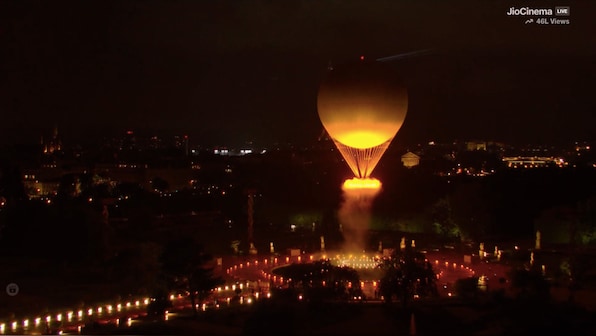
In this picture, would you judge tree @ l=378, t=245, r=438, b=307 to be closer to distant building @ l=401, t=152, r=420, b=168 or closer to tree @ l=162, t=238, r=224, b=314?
tree @ l=162, t=238, r=224, b=314

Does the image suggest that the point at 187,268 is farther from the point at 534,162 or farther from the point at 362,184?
the point at 534,162

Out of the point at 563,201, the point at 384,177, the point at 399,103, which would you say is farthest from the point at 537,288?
the point at 384,177

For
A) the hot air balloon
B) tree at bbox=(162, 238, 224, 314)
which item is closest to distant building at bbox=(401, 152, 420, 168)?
the hot air balloon

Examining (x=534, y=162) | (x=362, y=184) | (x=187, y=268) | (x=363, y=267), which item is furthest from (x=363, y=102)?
(x=534, y=162)

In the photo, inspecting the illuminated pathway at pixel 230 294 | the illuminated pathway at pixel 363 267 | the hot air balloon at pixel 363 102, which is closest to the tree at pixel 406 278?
the illuminated pathway at pixel 230 294

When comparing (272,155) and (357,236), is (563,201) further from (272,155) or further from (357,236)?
(272,155)

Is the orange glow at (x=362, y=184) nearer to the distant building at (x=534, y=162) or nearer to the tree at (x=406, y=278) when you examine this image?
the tree at (x=406, y=278)

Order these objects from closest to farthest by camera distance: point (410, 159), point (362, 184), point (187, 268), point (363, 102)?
point (187, 268) < point (363, 102) < point (362, 184) < point (410, 159)
